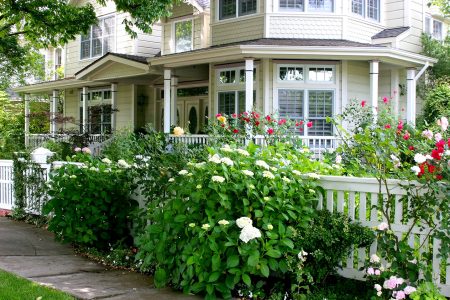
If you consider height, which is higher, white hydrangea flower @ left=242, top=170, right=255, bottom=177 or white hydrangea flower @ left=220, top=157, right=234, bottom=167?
white hydrangea flower @ left=220, top=157, right=234, bottom=167

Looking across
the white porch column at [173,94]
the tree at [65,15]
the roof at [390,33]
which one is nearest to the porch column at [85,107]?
the white porch column at [173,94]

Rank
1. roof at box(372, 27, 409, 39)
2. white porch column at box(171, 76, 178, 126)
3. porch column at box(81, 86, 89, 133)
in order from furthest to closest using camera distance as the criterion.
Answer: porch column at box(81, 86, 89, 133) → white porch column at box(171, 76, 178, 126) → roof at box(372, 27, 409, 39)

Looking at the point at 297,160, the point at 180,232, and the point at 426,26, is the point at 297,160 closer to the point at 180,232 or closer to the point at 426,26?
the point at 180,232

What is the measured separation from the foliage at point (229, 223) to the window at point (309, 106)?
9448mm

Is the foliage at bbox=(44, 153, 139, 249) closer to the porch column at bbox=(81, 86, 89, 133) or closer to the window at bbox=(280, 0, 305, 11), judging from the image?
the window at bbox=(280, 0, 305, 11)

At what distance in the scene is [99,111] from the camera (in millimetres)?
20891

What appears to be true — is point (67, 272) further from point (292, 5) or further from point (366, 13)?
point (366, 13)

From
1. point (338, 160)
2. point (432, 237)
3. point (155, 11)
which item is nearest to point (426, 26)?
point (155, 11)

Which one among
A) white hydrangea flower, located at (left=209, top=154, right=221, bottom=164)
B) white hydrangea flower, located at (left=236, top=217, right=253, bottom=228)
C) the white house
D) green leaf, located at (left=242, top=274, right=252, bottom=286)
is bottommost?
green leaf, located at (left=242, top=274, right=252, bottom=286)

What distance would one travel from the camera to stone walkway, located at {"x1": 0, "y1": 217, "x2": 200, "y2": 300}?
5258 millimetres

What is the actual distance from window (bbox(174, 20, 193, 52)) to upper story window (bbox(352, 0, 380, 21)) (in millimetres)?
5442

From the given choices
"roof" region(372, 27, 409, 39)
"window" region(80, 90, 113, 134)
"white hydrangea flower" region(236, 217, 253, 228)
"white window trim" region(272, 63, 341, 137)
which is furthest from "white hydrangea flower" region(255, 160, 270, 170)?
"window" region(80, 90, 113, 134)

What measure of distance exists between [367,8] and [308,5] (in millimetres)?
2213

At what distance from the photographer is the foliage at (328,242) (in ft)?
16.5
